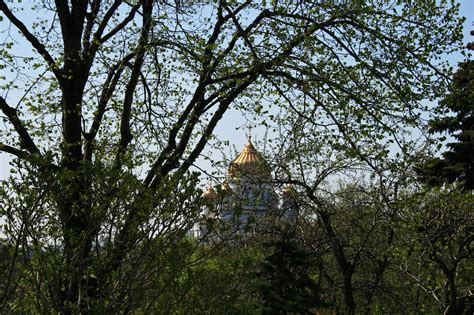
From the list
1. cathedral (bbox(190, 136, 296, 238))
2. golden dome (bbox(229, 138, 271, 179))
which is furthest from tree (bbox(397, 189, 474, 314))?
golden dome (bbox(229, 138, 271, 179))

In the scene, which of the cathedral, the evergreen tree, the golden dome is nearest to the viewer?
the cathedral

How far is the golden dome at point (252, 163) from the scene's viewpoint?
44.5ft

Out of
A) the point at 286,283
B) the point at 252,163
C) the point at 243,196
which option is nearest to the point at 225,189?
the point at 243,196

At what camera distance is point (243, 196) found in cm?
1129

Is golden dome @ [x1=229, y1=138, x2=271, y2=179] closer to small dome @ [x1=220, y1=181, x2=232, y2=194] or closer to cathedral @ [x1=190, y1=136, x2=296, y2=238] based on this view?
cathedral @ [x1=190, y1=136, x2=296, y2=238]

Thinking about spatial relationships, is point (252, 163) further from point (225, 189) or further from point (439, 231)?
point (225, 189)

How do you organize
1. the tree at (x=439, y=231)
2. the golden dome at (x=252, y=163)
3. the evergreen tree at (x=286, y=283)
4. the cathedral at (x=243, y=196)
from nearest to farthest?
1. the cathedral at (x=243, y=196)
2. the evergreen tree at (x=286, y=283)
3. the tree at (x=439, y=231)
4. the golden dome at (x=252, y=163)

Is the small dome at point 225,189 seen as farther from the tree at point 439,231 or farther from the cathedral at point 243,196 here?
the tree at point 439,231

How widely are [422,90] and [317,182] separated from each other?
18.5 ft

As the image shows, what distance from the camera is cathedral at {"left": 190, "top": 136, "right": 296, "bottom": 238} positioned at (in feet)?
20.4

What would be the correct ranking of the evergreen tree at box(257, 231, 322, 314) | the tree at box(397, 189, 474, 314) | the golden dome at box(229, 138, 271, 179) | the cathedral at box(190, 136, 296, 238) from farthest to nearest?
the golden dome at box(229, 138, 271, 179)
the tree at box(397, 189, 474, 314)
the evergreen tree at box(257, 231, 322, 314)
the cathedral at box(190, 136, 296, 238)

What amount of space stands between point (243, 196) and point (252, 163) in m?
3.06

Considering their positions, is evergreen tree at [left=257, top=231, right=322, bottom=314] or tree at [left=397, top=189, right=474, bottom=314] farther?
tree at [left=397, top=189, right=474, bottom=314]

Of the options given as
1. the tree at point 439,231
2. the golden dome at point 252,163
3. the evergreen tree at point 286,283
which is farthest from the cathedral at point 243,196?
the tree at point 439,231
